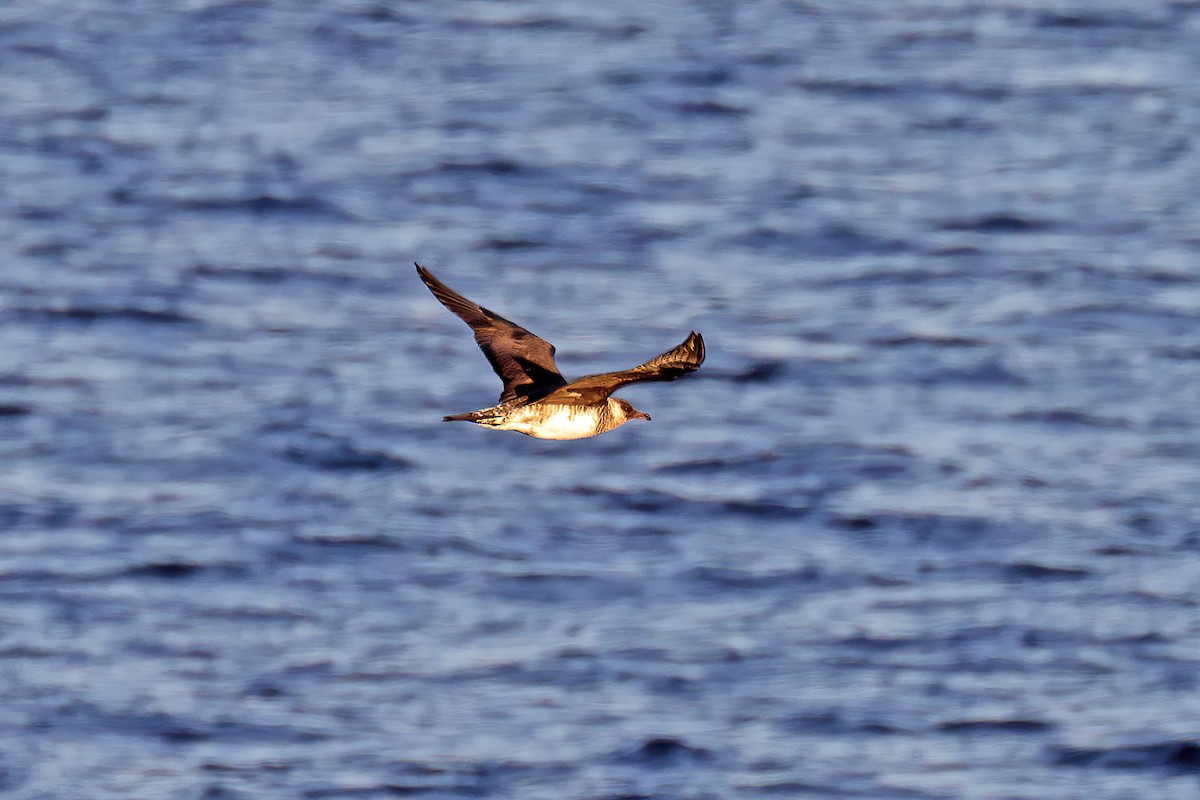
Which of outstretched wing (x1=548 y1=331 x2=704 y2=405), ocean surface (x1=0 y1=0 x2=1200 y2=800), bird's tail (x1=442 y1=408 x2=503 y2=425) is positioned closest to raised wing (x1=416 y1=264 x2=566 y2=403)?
bird's tail (x1=442 y1=408 x2=503 y2=425)

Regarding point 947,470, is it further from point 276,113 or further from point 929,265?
point 276,113

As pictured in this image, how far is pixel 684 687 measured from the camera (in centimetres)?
1414

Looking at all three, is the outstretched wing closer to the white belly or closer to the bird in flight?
the bird in flight

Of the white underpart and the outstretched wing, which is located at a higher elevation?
the outstretched wing

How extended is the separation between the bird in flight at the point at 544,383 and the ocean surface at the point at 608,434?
3.82 meters

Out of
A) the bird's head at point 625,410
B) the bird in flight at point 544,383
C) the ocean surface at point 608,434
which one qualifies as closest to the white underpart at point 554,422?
the bird in flight at point 544,383

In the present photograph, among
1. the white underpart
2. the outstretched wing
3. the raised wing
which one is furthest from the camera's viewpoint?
the raised wing

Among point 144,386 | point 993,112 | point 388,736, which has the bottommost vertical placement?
point 388,736

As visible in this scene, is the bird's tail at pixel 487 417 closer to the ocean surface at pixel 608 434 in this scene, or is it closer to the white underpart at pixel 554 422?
the white underpart at pixel 554 422

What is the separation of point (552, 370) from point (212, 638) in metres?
5.86

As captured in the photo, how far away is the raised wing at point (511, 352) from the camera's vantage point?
987 centimetres

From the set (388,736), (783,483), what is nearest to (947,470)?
(783,483)

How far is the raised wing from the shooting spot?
9.87 metres

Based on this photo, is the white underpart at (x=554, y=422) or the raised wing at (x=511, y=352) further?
the raised wing at (x=511, y=352)
